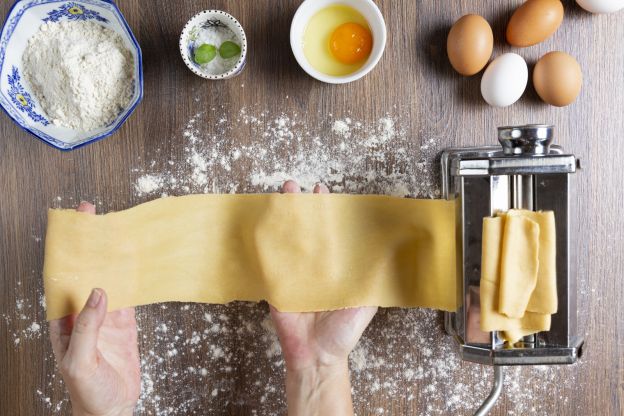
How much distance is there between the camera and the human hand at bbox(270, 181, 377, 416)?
0.90 meters

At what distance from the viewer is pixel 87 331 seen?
2.65 feet

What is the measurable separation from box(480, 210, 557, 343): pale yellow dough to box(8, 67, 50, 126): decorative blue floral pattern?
758mm

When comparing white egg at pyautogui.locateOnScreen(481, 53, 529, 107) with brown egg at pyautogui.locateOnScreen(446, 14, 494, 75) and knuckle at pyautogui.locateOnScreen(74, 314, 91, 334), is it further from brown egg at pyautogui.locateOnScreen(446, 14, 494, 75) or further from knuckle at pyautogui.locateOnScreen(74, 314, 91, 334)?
knuckle at pyautogui.locateOnScreen(74, 314, 91, 334)

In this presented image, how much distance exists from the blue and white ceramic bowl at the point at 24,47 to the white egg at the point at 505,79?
1.88ft

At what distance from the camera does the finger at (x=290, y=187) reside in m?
0.91

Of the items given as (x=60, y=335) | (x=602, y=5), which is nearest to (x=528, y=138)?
(x=602, y=5)

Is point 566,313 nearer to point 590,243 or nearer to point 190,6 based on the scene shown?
point 590,243

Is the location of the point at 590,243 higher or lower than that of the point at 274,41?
lower

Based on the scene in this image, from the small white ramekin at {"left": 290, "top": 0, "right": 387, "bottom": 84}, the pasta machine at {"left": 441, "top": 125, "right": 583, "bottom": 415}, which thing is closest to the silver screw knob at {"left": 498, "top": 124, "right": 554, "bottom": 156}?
the pasta machine at {"left": 441, "top": 125, "right": 583, "bottom": 415}

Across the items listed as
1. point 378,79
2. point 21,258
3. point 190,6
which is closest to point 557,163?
point 378,79

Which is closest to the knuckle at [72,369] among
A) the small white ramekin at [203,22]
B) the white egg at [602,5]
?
the small white ramekin at [203,22]

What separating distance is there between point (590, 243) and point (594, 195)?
0.08m

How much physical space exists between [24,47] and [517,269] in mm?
873

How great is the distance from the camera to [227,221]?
939 mm
